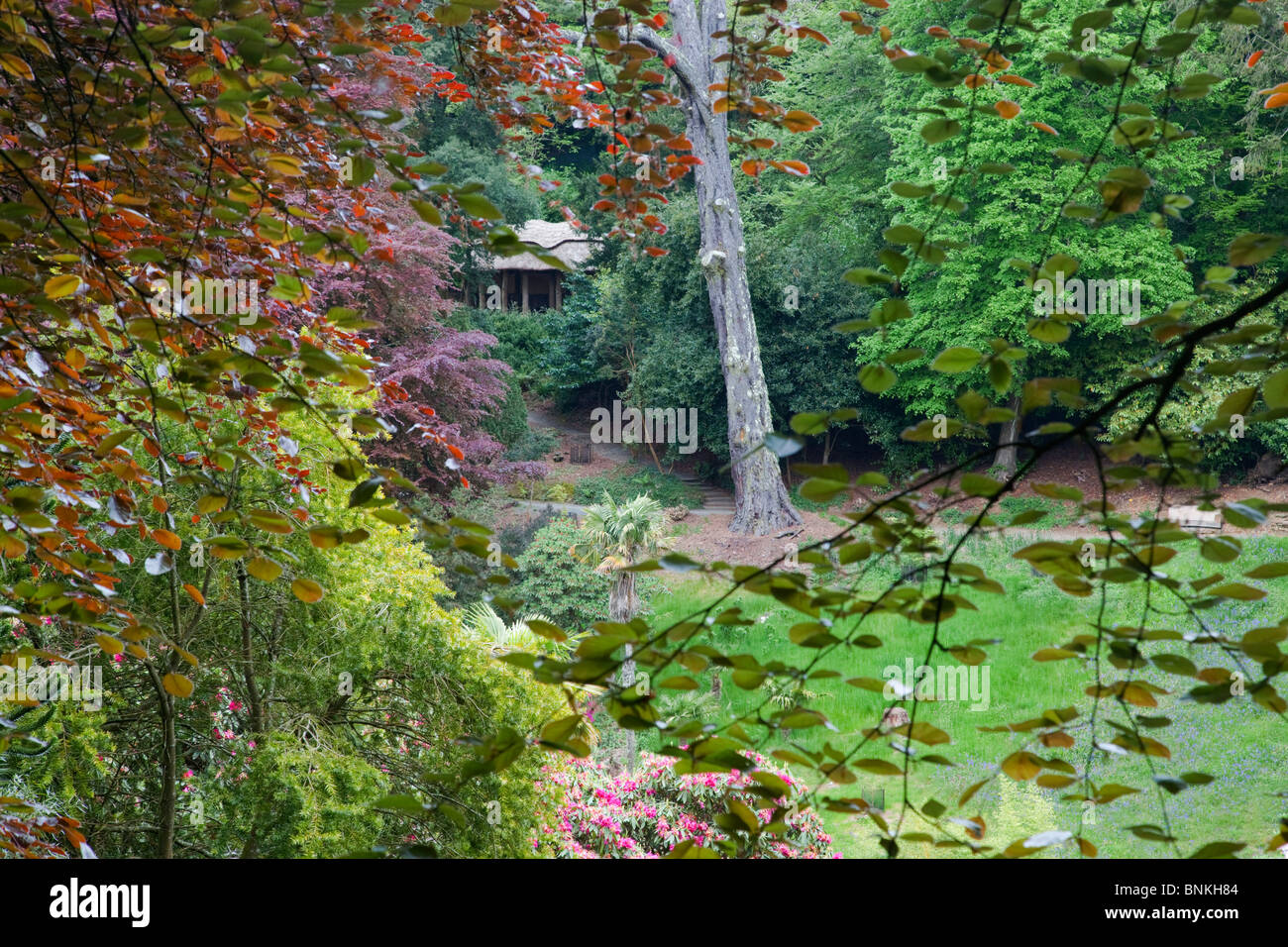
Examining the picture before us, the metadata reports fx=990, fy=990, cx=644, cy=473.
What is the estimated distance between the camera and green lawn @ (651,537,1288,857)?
689cm

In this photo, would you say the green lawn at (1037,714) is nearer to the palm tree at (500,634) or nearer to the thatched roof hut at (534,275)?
the palm tree at (500,634)

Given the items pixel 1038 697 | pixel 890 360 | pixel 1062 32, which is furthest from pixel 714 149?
pixel 890 360

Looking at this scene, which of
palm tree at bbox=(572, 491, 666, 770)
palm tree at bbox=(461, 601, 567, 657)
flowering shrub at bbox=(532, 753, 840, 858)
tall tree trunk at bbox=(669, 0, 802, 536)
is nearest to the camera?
palm tree at bbox=(461, 601, 567, 657)

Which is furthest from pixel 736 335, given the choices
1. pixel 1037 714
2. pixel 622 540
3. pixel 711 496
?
pixel 1037 714

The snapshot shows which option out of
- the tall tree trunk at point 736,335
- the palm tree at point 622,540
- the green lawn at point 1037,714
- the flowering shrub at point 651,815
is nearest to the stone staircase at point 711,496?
the tall tree trunk at point 736,335

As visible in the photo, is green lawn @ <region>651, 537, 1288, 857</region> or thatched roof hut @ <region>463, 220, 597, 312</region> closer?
green lawn @ <region>651, 537, 1288, 857</region>

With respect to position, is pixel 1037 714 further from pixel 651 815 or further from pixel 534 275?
pixel 534 275

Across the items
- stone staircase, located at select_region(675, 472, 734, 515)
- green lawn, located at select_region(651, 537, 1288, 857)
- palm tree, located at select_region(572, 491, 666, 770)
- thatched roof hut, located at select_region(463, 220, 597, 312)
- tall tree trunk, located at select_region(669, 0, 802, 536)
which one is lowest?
green lawn, located at select_region(651, 537, 1288, 857)

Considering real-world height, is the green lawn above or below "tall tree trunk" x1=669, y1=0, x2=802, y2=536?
below

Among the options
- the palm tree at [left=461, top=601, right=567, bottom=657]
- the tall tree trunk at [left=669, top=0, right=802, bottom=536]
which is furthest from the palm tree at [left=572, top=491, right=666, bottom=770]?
the tall tree trunk at [left=669, top=0, right=802, bottom=536]

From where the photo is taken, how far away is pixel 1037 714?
362 inches

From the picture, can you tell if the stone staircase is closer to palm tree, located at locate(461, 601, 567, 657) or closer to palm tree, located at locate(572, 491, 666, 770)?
palm tree, located at locate(572, 491, 666, 770)

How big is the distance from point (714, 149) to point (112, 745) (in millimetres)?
11264
